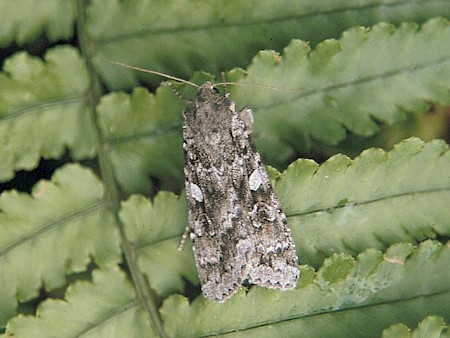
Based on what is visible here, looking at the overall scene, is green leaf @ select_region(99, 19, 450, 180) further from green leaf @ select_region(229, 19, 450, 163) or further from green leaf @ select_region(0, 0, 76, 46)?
green leaf @ select_region(0, 0, 76, 46)

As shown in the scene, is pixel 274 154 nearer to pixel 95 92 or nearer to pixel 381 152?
pixel 381 152

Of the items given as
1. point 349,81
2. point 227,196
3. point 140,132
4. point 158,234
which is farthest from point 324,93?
point 158,234

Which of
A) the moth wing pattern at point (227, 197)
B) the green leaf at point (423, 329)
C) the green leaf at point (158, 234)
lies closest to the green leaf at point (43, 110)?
the green leaf at point (158, 234)

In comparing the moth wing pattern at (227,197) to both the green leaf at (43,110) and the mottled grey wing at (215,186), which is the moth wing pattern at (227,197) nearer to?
the mottled grey wing at (215,186)

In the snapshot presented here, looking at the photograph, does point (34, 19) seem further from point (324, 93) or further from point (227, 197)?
point (324, 93)

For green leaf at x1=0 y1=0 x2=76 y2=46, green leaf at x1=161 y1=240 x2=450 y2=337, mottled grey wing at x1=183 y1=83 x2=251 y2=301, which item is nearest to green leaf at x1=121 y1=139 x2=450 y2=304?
green leaf at x1=161 y1=240 x2=450 y2=337
